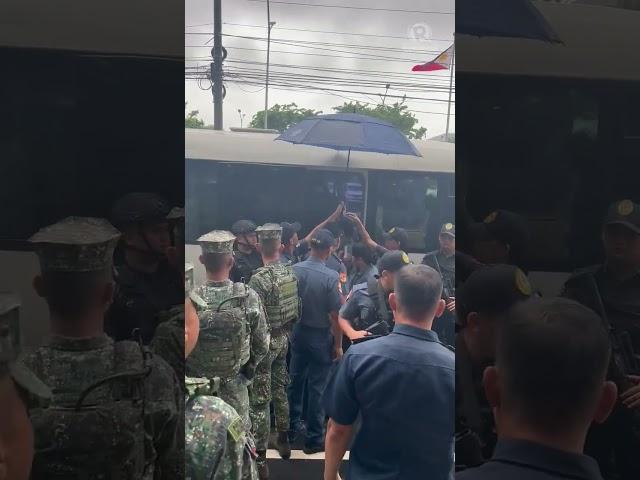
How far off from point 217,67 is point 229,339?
96 centimetres

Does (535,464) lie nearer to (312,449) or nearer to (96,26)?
(312,449)

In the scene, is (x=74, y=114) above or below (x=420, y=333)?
above

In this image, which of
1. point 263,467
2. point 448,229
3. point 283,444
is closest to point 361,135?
point 448,229

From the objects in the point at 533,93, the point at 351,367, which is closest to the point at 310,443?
the point at 351,367

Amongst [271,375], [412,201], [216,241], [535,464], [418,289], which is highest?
[412,201]

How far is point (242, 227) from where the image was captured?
65.5 inches

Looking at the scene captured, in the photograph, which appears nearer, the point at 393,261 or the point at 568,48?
the point at 568,48

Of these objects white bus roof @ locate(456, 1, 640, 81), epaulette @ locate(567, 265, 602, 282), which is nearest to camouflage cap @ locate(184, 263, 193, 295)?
white bus roof @ locate(456, 1, 640, 81)

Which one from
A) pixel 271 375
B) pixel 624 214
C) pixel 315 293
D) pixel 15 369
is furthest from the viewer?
pixel 271 375

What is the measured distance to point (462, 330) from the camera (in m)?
1.36

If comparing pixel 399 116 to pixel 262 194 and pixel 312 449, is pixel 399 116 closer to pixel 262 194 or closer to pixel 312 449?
pixel 262 194

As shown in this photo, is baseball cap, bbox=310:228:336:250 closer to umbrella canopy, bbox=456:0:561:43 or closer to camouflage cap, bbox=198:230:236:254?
camouflage cap, bbox=198:230:236:254

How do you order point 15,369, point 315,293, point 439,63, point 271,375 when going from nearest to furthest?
point 15,369 → point 439,63 → point 315,293 → point 271,375

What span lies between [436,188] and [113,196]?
76 centimetres
